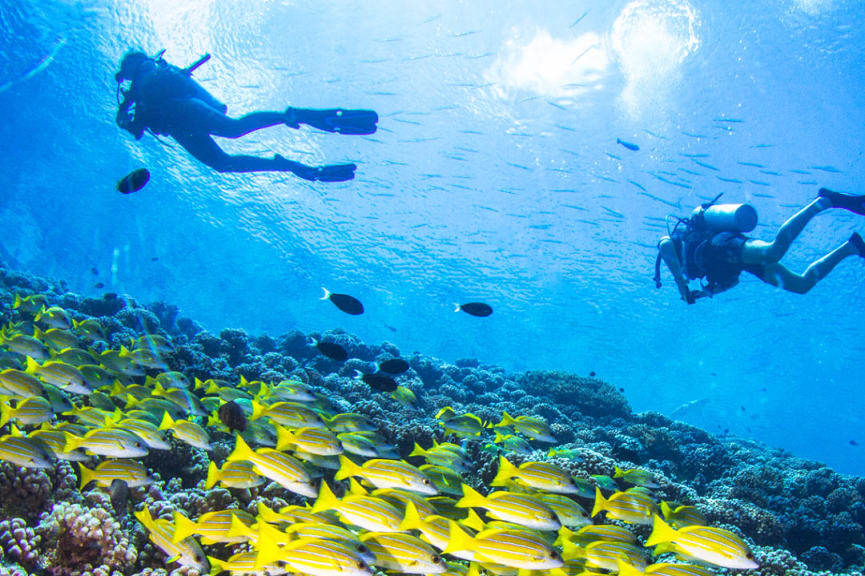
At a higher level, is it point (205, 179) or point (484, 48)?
point (205, 179)

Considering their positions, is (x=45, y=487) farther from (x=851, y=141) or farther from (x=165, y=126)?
(x=851, y=141)

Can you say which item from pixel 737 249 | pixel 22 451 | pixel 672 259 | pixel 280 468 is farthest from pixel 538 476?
pixel 672 259

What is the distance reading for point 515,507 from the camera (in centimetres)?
279

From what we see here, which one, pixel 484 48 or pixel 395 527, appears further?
pixel 484 48

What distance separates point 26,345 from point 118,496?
3.69 metres

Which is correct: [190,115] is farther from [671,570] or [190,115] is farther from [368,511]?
[671,570]

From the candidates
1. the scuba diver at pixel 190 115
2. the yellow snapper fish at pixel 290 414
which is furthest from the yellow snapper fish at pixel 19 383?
the scuba diver at pixel 190 115

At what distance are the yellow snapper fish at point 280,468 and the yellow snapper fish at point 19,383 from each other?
119 inches

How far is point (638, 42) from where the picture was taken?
64.0 ft

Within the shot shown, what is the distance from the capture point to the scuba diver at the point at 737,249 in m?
8.80

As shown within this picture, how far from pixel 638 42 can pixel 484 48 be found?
7.47 metres

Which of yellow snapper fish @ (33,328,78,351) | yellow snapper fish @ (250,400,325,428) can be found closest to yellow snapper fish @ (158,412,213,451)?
→ yellow snapper fish @ (250,400,325,428)

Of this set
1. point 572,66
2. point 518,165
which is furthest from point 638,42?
point 518,165

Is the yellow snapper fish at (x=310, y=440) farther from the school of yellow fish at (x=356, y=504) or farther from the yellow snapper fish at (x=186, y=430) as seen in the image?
the yellow snapper fish at (x=186, y=430)
